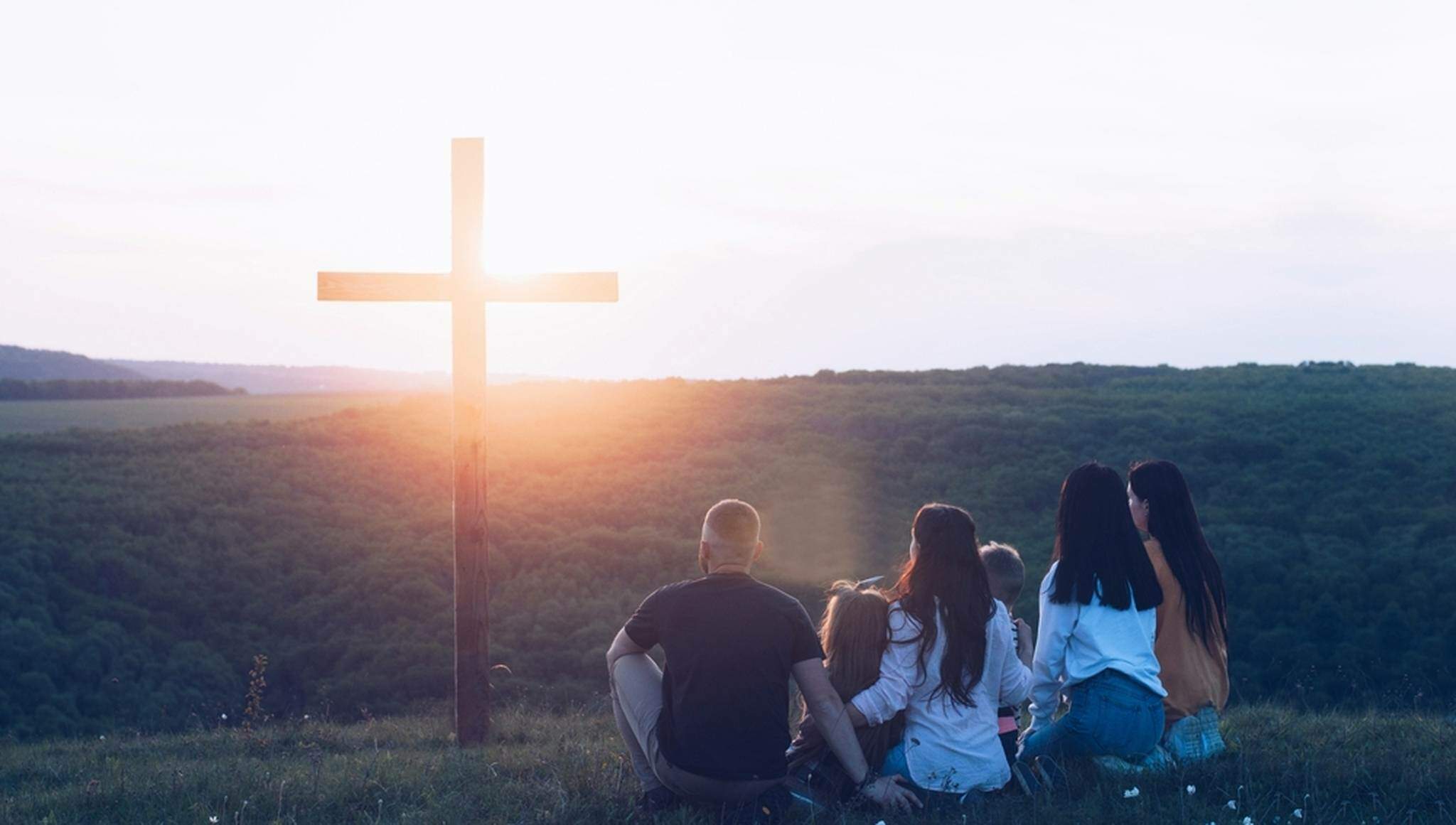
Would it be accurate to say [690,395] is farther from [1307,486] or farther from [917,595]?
[917,595]

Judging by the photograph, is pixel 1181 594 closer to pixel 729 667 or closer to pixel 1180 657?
pixel 1180 657

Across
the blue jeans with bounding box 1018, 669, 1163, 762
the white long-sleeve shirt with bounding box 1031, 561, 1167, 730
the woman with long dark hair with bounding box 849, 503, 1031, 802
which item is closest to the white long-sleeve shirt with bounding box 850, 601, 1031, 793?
the woman with long dark hair with bounding box 849, 503, 1031, 802

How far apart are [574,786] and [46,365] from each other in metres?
87.2

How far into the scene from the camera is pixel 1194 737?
499cm

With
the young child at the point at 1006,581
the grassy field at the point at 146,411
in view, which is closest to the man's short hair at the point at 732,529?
the young child at the point at 1006,581

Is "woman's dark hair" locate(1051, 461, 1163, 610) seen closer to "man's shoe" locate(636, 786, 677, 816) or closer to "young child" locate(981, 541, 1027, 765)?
"young child" locate(981, 541, 1027, 765)

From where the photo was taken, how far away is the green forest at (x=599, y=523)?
14.1 meters

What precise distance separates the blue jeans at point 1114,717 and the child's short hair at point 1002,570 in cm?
47

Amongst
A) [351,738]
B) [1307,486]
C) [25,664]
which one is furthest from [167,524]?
[1307,486]

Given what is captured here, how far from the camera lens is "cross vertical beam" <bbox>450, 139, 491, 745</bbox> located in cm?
694

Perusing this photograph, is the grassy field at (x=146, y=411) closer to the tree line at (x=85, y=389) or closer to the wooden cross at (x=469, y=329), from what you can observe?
the tree line at (x=85, y=389)

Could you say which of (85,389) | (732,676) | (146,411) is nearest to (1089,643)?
(732,676)

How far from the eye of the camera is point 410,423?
29062 millimetres

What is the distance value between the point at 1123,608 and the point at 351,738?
457cm
